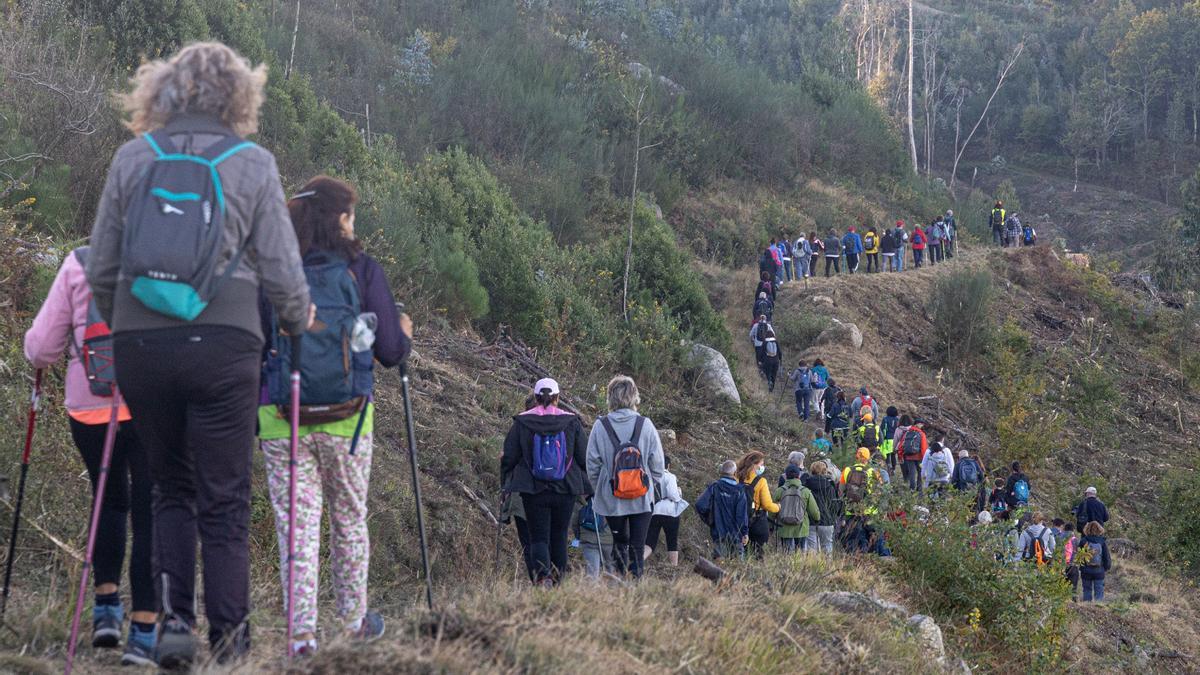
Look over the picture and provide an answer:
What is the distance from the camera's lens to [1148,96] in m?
74.4

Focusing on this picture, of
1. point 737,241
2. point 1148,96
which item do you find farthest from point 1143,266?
point 1148,96

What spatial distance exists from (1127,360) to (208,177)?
33.6 m

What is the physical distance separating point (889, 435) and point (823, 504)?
927 cm

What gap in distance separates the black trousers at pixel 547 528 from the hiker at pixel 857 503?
118 inches

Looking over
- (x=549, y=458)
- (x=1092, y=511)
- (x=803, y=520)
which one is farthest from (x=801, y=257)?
(x=549, y=458)

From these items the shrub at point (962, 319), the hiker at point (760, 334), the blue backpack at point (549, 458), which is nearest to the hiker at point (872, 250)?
the shrub at point (962, 319)

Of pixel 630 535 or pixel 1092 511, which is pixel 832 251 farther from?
pixel 630 535

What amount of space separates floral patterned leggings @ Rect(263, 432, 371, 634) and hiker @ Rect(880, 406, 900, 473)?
52.9ft

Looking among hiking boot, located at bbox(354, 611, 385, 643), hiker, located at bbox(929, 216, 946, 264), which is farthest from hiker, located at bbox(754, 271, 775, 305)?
hiking boot, located at bbox(354, 611, 385, 643)

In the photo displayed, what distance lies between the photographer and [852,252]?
107ft

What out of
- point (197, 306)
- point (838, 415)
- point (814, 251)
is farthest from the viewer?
point (814, 251)

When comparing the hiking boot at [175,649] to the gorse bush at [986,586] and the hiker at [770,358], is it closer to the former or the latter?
the gorse bush at [986,586]

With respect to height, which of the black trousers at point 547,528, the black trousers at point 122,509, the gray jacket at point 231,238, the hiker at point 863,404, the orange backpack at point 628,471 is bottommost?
the hiker at point 863,404

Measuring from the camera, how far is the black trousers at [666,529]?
373 inches
